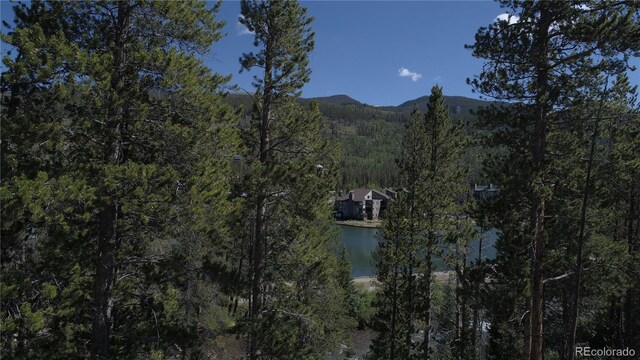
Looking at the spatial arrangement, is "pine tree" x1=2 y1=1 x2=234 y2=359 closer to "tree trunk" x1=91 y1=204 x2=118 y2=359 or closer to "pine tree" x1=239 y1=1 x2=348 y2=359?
"tree trunk" x1=91 y1=204 x2=118 y2=359

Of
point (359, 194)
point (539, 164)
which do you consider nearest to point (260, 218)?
point (539, 164)

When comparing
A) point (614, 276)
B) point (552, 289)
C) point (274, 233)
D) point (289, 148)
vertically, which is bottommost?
point (552, 289)

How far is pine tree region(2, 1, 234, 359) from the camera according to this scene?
593 cm

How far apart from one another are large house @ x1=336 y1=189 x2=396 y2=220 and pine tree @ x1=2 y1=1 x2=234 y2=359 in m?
92.2

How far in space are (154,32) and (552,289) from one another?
49.0 ft

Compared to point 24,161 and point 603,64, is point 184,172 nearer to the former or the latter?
point 24,161

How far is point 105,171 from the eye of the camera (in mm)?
6160

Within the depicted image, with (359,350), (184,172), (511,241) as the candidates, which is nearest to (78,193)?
(184,172)

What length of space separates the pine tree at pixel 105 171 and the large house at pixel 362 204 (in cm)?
9220

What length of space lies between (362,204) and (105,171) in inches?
3732

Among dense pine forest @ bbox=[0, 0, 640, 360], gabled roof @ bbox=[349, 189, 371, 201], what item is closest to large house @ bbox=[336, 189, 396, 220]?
gabled roof @ bbox=[349, 189, 371, 201]

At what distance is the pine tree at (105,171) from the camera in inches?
234

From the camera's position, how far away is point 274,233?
1112 cm

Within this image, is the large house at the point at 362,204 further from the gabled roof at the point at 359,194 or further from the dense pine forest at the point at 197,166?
the dense pine forest at the point at 197,166
